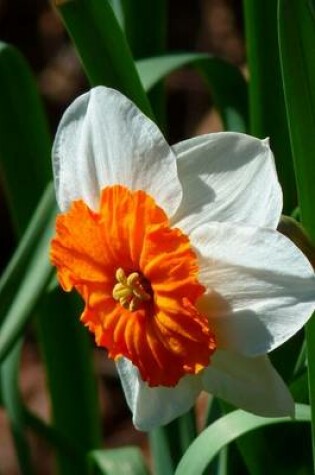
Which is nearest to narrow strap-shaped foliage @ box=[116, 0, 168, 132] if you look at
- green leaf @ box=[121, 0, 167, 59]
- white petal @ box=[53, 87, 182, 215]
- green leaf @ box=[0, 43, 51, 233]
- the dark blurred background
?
green leaf @ box=[121, 0, 167, 59]

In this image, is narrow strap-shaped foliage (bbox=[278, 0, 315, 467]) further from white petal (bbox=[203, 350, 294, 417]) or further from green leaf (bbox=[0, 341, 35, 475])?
green leaf (bbox=[0, 341, 35, 475])

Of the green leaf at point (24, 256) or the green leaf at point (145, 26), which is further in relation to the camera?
the green leaf at point (145, 26)

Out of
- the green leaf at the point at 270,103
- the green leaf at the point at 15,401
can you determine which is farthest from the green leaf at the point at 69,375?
the green leaf at the point at 270,103

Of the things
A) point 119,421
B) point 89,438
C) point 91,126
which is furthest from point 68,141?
point 119,421

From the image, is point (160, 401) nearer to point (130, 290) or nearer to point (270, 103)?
point (130, 290)

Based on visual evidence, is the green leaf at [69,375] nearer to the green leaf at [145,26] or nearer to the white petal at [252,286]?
the green leaf at [145,26]

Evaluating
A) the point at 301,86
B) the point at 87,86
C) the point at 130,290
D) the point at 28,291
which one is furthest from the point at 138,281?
the point at 87,86
